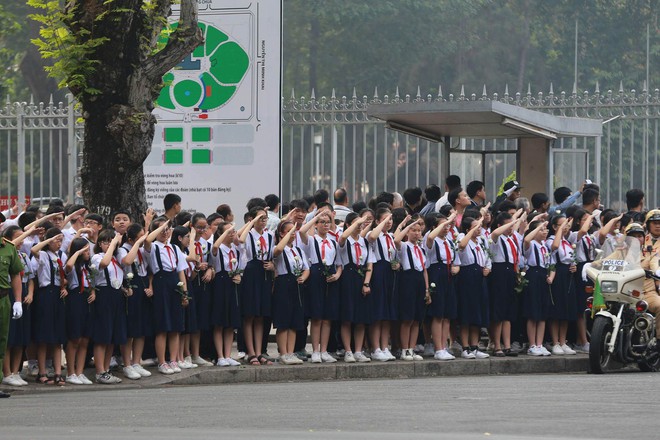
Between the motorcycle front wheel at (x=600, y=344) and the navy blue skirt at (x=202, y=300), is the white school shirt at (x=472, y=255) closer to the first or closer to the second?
the motorcycle front wheel at (x=600, y=344)

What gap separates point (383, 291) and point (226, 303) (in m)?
1.76

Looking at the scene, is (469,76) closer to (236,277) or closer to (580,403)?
(236,277)

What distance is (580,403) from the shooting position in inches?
492

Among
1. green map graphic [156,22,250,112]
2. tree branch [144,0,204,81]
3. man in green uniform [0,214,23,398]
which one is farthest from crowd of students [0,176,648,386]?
green map graphic [156,22,250,112]

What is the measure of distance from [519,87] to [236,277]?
36988 mm

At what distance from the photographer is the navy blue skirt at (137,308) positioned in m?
15.5

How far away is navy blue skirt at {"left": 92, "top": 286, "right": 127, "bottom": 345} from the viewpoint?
1512cm

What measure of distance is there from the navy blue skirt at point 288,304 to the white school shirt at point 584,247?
138 inches

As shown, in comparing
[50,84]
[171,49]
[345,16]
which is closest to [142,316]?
[171,49]

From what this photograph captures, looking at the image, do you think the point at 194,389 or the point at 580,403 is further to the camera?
the point at 194,389

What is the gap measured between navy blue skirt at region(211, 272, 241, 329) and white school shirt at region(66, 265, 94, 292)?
1.60 m

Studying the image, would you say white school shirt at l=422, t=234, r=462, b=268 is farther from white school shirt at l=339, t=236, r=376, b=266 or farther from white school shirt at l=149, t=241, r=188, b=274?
white school shirt at l=149, t=241, r=188, b=274

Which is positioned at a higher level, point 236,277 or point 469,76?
point 469,76

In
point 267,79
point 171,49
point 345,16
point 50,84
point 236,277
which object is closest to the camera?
point 236,277
